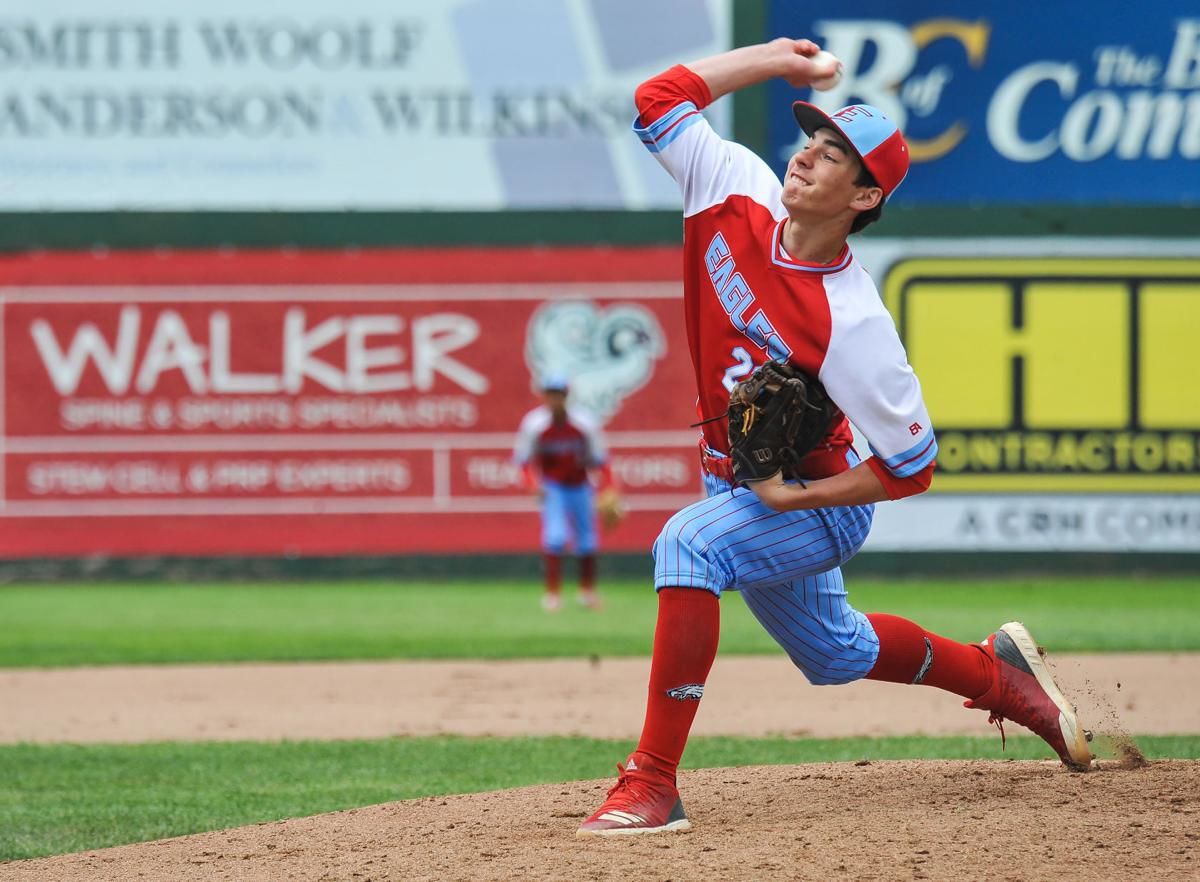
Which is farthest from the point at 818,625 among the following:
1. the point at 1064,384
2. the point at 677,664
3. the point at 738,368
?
the point at 1064,384

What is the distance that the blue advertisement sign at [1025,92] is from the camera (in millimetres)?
15617

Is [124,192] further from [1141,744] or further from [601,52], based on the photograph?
[1141,744]

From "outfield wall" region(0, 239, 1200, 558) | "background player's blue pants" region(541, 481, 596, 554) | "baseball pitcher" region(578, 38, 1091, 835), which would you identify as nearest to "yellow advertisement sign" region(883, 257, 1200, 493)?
"outfield wall" region(0, 239, 1200, 558)

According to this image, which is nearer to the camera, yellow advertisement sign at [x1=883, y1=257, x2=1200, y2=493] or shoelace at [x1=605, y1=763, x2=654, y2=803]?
shoelace at [x1=605, y1=763, x2=654, y2=803]

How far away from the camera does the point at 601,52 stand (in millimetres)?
15734

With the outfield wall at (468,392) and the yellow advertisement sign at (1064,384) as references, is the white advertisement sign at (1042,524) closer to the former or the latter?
the outfield wall at (468,392)

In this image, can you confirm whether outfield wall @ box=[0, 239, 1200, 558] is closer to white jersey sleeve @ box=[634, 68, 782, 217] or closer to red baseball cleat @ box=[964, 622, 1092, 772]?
red baseball cleat @ box=[964, 622, 1092, 772]

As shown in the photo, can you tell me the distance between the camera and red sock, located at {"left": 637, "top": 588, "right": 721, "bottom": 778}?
4.03m

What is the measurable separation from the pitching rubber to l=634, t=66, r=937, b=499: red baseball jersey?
1022 mm

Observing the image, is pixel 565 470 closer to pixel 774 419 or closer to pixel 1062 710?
pixel 1062 710

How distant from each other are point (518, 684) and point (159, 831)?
3724 millimetres

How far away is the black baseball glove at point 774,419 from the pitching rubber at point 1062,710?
3.90 ft

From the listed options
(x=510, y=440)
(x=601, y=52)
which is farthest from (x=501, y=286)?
(x=601, y=52)

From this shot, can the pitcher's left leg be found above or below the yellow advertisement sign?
below
